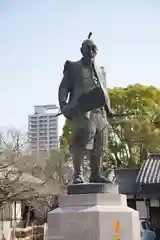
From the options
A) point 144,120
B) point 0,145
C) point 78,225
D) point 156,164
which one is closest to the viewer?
point 78,225

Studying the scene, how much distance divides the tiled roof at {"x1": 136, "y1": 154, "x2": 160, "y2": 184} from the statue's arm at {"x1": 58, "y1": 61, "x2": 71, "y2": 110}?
594 cm

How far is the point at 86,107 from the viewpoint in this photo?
20.5 ft

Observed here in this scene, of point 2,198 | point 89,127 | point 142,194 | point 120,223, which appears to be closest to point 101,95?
point 89,127

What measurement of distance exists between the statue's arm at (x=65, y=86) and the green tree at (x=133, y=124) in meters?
18.2

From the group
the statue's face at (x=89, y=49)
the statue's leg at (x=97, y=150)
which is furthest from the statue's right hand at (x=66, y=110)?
the statue's face at (x=89, y=49)

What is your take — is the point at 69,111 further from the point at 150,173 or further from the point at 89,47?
the point at 150,173

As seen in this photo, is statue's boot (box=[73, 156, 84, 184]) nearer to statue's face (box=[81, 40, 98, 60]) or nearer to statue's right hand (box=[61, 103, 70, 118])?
statue's right hand (box=[61, 103, 70, 118])

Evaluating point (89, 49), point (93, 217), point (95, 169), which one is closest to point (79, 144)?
point (95, 169)

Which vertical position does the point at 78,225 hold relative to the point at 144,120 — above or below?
below

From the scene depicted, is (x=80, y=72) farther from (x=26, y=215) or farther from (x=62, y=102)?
(x=26, y=215)

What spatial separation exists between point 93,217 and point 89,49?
2626 millimetres

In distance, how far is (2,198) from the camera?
57.0 ft

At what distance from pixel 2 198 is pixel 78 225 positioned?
1242 cm

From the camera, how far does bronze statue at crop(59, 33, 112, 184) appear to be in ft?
20.4
